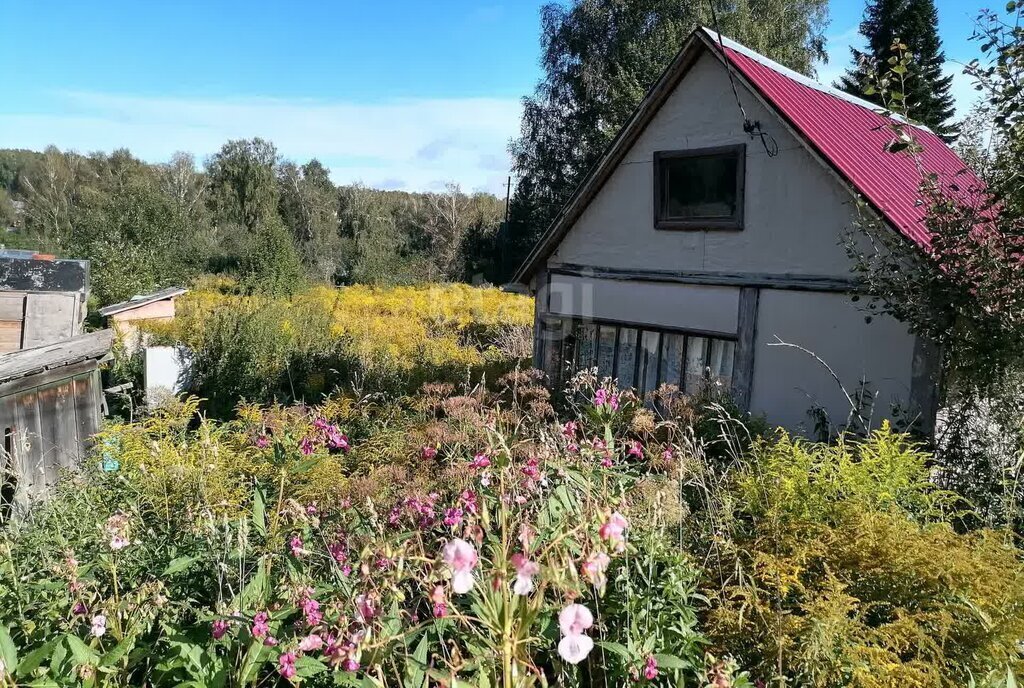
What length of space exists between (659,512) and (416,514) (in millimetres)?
1141

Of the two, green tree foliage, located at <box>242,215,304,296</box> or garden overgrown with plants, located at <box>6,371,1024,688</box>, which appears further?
green tree foliage, located at <box>242,215,304,296</box>

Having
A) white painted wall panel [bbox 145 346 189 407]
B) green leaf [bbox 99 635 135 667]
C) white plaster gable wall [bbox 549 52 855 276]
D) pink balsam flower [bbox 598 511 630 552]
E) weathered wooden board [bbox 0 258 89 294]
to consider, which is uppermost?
white plaster gable wall [bbox 549 52 855 276]

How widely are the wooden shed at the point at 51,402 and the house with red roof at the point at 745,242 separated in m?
6.37

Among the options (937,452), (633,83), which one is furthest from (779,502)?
(633,83)

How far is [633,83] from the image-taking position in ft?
78.9

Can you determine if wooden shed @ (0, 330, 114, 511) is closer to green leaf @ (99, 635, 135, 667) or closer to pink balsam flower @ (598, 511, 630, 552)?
green leaf @ (99, 635, 135, 667)

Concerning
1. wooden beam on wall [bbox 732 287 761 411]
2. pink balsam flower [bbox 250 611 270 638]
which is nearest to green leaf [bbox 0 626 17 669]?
pink balsam flower [bbox 250 611 270 638]

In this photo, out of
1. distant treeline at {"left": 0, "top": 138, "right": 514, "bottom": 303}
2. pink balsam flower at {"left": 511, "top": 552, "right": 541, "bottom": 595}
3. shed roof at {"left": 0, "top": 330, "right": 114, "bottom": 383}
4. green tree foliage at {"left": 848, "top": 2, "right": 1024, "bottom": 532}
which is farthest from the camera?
distant treeline at {"left": 0, "top": 138, "right": 514, "bottom": 303}

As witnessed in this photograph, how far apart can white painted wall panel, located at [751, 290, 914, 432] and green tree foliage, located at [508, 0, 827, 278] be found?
17026 millimetres

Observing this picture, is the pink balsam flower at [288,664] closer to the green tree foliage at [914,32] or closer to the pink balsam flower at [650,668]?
the pink balsam flower at [650,668]

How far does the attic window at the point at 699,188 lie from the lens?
8305mm

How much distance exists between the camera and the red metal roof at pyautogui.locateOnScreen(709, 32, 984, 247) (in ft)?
22.1

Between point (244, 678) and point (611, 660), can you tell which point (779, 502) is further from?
point (244, 678)

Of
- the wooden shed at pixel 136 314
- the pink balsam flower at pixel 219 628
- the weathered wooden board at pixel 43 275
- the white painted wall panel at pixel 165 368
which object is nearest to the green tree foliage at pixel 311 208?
the wooden shed at pixel 136 314
